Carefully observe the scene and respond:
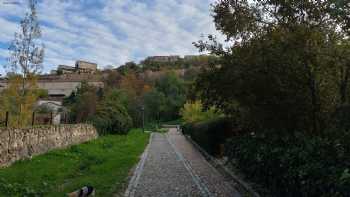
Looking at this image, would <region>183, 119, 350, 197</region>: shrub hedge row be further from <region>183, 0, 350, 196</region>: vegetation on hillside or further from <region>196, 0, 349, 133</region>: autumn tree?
<region>196, 0, 349, 133</region>: autumn tree

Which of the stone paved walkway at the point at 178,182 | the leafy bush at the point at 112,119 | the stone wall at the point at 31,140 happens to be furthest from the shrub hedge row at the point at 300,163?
the leafy bush at the point at 112,119

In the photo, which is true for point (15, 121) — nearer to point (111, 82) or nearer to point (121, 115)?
point (121, 115)

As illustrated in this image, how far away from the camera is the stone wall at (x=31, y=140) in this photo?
Result: 15878mm

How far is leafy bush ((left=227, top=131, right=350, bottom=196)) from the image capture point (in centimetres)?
621

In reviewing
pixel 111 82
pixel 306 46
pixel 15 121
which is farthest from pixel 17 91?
pixel 111 82

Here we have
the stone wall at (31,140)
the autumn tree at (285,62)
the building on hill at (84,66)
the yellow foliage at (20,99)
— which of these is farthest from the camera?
the building on hill at (84,66)

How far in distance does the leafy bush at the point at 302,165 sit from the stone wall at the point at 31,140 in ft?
28.5

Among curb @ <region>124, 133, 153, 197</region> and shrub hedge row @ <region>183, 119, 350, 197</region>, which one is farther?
curb @ <region>124, 133, 153, 197</region>

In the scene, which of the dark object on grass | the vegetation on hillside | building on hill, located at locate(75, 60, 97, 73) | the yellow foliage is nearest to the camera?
the vegetation on hillside

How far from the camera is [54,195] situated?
10.4 meters

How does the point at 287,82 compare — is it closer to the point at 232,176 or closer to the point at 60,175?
the point at 232,176

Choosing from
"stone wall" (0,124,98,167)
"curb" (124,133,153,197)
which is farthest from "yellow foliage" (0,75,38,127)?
"curb" (124,133,153,197)

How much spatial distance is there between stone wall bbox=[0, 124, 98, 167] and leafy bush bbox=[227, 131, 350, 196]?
8.69 metres

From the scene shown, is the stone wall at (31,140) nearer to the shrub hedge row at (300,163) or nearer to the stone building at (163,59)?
the shrub hedge row at (300,163)
